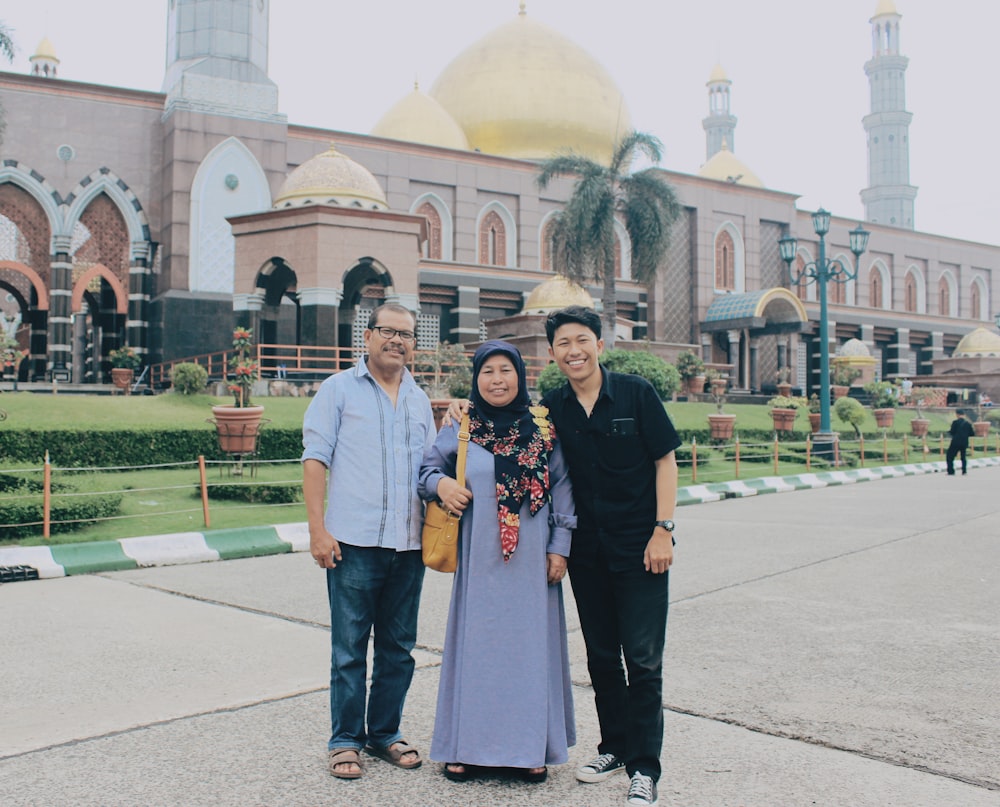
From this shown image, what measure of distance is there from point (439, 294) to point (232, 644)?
2550 centimetres

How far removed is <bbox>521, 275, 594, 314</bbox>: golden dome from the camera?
28.1m

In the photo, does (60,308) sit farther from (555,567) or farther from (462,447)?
(555,567)

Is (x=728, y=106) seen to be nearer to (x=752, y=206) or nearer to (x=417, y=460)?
(x=752, y=206)

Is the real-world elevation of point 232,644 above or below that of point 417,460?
below

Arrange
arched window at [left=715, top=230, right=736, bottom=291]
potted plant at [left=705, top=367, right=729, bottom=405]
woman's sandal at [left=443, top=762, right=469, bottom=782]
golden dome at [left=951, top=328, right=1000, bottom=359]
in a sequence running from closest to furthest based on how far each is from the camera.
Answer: woman's sandal at [left=443, top=762, right=469, bottom=782], potted plant at [left=705, top=367, right=729, bottom=405], arched window at [left=715, top=230, right=736, bottom=291], golden dome at [left=951, top=328, right=1000, bottom=359]

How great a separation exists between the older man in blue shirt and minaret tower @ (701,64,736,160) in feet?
178

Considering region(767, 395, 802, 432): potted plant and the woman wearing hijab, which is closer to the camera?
the woman wearing hijab

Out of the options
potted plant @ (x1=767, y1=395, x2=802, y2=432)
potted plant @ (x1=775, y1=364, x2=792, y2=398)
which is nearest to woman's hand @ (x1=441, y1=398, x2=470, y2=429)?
potted plant @ (x1=767, y1=395, x2=802, y2=432)

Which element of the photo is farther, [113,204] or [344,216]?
[113,204]

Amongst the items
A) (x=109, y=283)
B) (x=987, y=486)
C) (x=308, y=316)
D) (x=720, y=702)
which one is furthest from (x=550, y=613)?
(x=109, y=283)

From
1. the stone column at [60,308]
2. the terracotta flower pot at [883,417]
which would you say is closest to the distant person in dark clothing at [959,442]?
the terracotta flower pot at [883,417]

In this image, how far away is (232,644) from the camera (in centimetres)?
478

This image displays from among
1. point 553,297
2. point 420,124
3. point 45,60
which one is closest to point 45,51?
point 45,60

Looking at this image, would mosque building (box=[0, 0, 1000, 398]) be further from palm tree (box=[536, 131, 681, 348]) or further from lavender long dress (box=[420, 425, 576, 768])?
lavender long dress (box=[420, 425, 576, 768])
